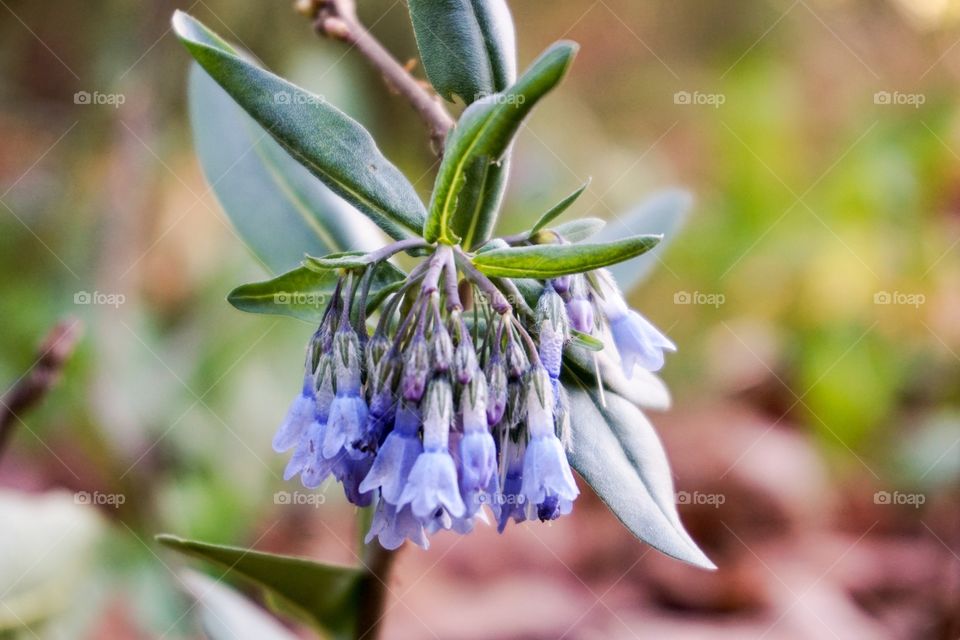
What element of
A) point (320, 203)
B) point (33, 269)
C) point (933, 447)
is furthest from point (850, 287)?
point (33, 269)

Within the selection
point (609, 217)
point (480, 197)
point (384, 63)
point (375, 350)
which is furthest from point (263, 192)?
point (609, 217)

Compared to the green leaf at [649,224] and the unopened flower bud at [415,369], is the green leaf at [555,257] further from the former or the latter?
the green leaf at [649,224]

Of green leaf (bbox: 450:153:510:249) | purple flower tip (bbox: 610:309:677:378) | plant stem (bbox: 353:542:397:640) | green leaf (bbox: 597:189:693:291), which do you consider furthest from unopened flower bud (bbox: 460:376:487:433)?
green leaf (bbox: 597:189:693:291)

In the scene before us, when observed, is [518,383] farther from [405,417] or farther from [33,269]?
[33,269]

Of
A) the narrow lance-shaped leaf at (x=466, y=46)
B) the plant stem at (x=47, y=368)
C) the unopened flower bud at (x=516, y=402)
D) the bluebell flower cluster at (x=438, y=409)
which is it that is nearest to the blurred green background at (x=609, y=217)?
the plant stem at (x=47, y=368)

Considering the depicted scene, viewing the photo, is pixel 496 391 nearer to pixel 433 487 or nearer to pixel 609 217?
pixel 433 487

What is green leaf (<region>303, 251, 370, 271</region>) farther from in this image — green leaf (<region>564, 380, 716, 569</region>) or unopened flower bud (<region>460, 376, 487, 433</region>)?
green leaf (<region>564, 380, 716, 569</region>)
